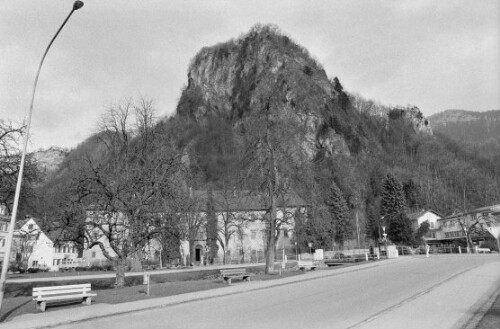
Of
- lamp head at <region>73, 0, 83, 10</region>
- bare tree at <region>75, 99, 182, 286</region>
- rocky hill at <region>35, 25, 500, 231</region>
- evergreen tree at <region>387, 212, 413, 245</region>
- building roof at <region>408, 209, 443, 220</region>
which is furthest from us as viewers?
rocky hill at <region>35, 25, 500, 231</region>

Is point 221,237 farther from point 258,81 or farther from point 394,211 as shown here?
point 258,81

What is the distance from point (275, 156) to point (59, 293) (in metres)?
19.0

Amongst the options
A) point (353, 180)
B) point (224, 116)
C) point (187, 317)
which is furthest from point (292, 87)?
point (187, 317)

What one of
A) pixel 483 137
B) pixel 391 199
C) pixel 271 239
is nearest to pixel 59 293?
pixel 271 239

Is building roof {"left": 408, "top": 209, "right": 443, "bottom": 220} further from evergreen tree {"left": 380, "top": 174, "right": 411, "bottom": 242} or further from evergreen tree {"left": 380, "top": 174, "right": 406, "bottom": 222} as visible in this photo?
evergreen tree {"left": 380, "top": 174, "right": 411, "bottom": 242}

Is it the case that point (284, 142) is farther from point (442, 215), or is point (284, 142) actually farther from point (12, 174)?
point (442, 215)

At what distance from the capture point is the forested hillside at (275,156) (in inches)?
1001

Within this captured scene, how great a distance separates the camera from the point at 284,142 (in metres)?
31.3

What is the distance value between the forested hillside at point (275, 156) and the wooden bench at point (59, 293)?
327 inches

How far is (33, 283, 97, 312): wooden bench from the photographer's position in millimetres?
13453

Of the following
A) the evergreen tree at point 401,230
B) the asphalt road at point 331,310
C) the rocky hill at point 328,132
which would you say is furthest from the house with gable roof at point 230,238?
the asphalt road at point 331,310

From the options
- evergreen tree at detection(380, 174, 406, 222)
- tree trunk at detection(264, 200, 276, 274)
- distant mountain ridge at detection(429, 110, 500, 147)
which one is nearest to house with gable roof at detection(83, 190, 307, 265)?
tree trunk at detection(264, 200, 276, 274)

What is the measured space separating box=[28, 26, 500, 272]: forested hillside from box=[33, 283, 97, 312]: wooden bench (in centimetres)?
830

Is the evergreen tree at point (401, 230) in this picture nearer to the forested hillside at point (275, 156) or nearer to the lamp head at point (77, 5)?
the forested hillside at point (275, 156)
